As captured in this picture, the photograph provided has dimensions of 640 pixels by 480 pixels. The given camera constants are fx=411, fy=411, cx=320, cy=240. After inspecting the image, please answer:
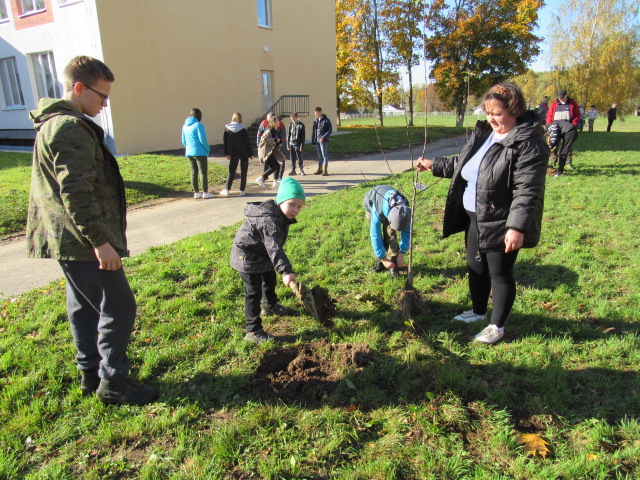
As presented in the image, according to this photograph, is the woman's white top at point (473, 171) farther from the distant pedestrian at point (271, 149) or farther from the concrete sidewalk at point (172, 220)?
the distant pedestrian at point (271, 149)

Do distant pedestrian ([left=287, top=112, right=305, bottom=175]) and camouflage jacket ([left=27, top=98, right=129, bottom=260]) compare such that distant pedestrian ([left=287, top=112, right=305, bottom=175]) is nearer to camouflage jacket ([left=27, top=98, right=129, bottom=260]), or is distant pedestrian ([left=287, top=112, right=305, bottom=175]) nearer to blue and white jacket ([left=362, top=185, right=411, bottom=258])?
blue and white jacket ([left=362, top=185, right=411, bottom=258])

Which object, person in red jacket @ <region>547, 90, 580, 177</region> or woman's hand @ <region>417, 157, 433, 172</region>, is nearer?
woman's hand @ <region>417, 157, 433, 172</region>

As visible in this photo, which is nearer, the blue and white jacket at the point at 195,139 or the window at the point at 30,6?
the blue and white jacket at the point at 195,139

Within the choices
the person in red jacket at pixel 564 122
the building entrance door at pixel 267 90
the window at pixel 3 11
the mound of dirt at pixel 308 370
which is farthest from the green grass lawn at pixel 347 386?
the window at pixel 3 11

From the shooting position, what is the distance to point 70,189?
7.32ft

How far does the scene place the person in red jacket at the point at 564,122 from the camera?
396 inches

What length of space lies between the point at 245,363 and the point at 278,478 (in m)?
1.12

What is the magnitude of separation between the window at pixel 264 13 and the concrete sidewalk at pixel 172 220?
10873 millimetres

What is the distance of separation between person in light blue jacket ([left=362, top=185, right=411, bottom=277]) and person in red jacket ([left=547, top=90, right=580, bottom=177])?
303 inches

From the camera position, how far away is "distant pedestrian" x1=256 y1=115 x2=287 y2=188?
10117 millimetres

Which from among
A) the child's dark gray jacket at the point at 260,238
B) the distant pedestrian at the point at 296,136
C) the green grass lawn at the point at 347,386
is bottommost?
the green grass lawn at the point at 347,386

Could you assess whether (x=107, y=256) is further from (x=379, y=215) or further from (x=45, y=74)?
(x=45, y=74)

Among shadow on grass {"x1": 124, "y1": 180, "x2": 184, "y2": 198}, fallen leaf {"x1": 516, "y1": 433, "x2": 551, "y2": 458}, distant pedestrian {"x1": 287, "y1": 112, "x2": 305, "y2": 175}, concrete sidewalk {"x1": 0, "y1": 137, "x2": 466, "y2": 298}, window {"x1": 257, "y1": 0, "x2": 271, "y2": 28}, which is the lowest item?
fallen leaf {"x1": 516, "y1": 433, "x2": 551, "y2": 458}

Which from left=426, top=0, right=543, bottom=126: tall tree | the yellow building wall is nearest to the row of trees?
left=426, top=0, right=543, bottom=126: tall tree
